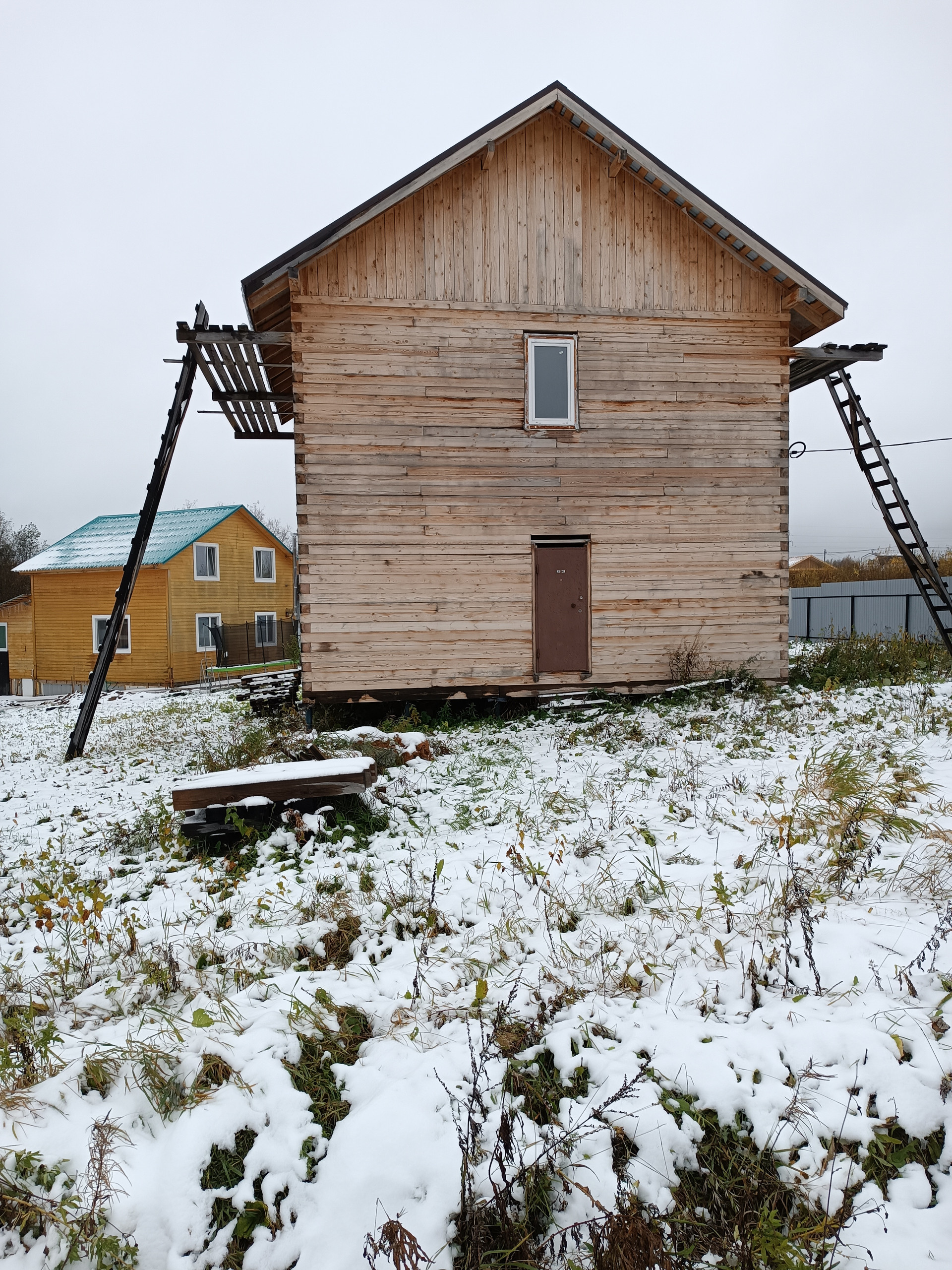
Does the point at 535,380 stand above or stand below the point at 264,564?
above

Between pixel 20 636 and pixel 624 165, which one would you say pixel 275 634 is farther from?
pixel 624 165

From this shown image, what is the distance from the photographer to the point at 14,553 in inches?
2176

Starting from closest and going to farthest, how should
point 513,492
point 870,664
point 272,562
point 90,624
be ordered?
point 513,492, point 870,664, point 90,624, point 272,562

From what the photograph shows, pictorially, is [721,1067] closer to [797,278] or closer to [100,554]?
[797,278]

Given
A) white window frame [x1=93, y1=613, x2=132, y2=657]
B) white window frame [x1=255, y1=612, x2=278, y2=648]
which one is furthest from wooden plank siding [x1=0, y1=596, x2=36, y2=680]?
white window frame [x1=255, y1=612, x2=278, y2=648]

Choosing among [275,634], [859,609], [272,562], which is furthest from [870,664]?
[272,562]

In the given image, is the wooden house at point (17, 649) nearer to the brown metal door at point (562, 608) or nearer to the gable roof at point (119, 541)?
the gable roof at point (119, 541)

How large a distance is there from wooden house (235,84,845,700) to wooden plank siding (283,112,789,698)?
34mm

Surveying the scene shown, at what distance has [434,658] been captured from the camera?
11.6 meters

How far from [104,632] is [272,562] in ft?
28.2

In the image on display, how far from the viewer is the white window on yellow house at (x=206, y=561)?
1136 inches

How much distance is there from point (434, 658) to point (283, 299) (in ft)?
21.0

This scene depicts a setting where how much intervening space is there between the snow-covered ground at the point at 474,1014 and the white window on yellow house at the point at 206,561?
79.0 feet

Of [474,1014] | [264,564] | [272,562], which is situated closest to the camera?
[474,1014]
